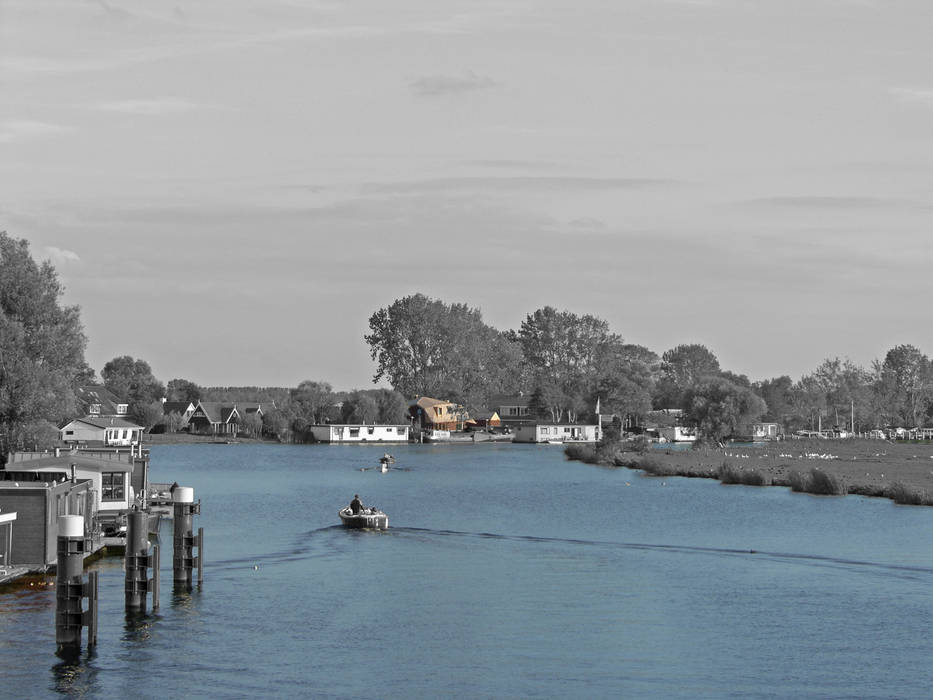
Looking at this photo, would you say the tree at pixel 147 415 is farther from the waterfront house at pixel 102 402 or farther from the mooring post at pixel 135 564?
the mooring post at pixel 135 564

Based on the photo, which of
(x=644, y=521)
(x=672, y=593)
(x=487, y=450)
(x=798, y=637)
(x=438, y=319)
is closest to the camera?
(x=798, y=637)

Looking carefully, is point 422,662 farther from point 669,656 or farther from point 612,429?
point 612,429

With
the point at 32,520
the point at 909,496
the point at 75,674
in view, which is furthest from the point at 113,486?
the point at 909,496

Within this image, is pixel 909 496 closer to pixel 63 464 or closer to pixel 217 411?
pixel 63 464

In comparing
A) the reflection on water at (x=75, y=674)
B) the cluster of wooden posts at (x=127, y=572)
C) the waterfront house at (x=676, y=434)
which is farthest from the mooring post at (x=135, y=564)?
the waterfront house at (x=676, y=434)

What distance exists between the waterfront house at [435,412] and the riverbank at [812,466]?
4782 cm

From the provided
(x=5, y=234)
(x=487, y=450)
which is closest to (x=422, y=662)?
(x=5, y=234)

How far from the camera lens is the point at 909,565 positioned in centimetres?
4741

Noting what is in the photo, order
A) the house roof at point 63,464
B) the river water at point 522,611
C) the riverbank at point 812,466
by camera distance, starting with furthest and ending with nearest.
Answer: the riverbank at point 812,466, the house roof at point 63,464, the river water at point 522,611

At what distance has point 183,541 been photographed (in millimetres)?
41406

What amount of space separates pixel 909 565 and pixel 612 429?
88.4 meters

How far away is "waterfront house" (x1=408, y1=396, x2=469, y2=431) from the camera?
182 metres

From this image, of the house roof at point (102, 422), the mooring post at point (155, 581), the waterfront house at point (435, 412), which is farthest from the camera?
the waterfront house at point (435, 412)

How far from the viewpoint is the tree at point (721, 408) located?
135m
